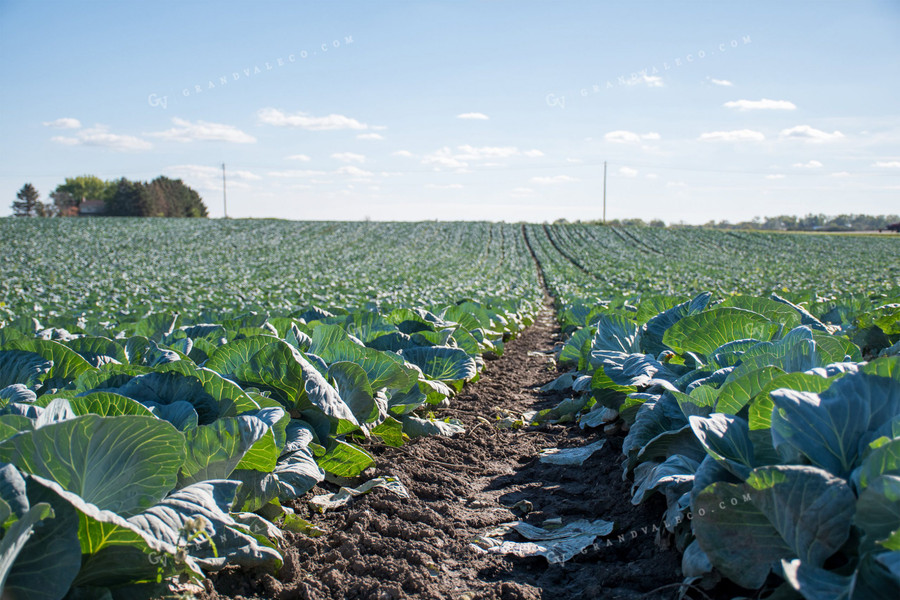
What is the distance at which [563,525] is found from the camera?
2910 mm

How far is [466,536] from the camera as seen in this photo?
9.13ft

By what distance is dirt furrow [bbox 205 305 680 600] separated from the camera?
7.21 ft

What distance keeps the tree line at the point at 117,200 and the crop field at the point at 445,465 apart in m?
70.2

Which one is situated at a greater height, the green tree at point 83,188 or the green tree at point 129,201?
the green tree at point 83,188

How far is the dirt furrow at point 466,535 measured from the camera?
2197 millimetres

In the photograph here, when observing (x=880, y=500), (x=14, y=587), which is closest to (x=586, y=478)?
(x=880, y=500)

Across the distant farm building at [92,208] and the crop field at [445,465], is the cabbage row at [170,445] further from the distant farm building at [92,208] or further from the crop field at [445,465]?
the distant farm building at [92,208]

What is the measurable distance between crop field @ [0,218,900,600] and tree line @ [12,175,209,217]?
70175 millimetres

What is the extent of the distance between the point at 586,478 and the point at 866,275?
27261mm

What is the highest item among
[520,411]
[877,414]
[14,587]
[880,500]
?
[877,414]

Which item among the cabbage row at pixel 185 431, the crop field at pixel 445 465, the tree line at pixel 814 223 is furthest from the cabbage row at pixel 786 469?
the tree line at pixel 814 223

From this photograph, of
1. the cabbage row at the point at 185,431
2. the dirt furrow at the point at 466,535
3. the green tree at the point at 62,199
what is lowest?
the dirt furrow at the point at 466,535

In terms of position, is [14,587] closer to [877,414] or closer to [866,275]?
[877,414]

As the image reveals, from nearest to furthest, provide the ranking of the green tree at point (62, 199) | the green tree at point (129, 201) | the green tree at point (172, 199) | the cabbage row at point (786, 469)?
the cabbage row at point (786, 469)
the green tree at point (129, 201)
the green tree at point (172, 199)
the green tree at point (62, 199)
